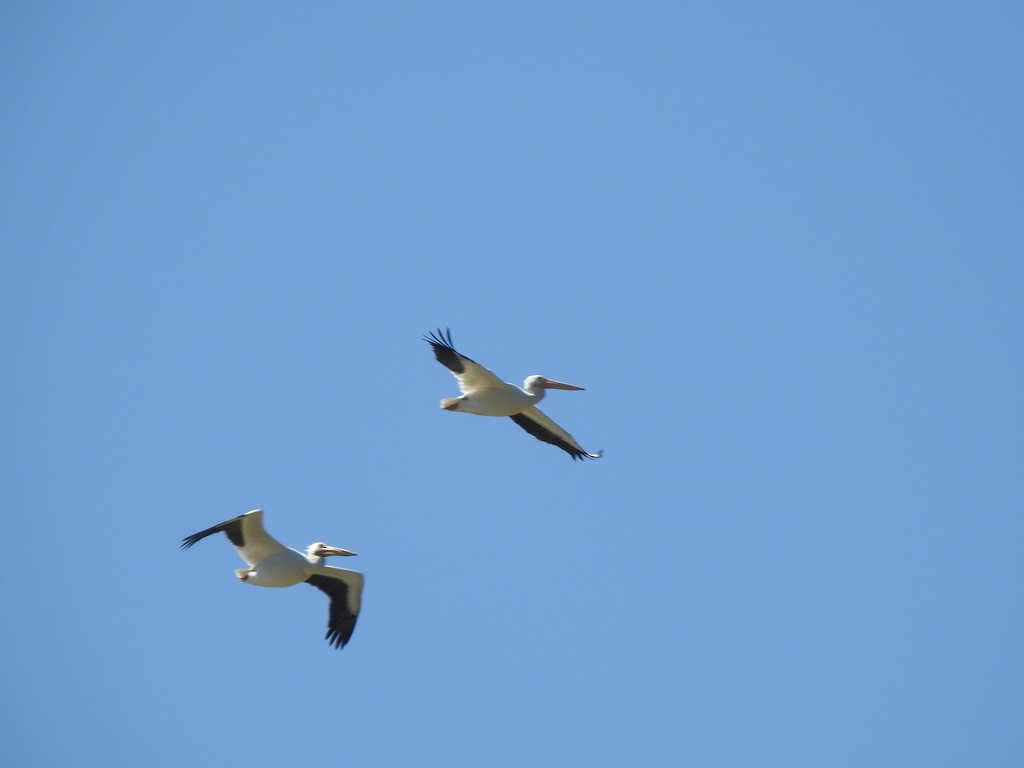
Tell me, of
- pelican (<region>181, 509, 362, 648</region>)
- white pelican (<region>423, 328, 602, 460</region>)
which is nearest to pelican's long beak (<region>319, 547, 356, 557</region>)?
pelican (<region>181, 509, 362, 648</region>)

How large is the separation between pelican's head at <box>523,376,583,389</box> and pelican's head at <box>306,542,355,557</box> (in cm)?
237

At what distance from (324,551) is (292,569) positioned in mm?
568

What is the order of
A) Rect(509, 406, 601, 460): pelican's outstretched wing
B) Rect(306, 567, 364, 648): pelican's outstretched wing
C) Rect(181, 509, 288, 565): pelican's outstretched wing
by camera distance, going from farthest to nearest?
Rect(509, 406, 601, 460): pelican's outstretched wing → Rect(306, 567, 364, 648): pelican's outstretched wing → Rect(181, 509, 288, 565): pelican's outstretched wing

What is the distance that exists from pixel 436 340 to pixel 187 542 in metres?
2.91

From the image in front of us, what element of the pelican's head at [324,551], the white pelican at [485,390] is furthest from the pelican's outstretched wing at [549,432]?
the pelican's head at [324,551]

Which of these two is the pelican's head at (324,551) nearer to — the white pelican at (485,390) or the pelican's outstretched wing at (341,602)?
the pelican's outstretched wing at (341,602)

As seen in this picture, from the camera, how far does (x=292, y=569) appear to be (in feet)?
44.5

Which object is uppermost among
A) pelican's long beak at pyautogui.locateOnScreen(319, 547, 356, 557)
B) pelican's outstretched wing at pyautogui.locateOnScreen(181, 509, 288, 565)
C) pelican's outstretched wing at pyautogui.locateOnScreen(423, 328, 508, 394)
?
pelican's outstretched wing at pyautogui.locateOnScreen(423, 328, 508, 394)

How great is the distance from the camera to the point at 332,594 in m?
14.1

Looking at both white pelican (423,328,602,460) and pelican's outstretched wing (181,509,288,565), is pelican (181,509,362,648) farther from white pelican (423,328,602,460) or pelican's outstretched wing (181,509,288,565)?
white pelican (423,328,602,460)

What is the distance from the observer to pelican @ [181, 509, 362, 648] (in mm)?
13281

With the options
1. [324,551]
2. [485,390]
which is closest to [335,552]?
[324,551]

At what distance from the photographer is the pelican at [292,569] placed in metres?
13.3

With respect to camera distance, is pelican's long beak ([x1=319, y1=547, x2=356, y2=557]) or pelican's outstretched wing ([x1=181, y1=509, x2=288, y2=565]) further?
pelican's long beak ([x1=319, y1=547, x2=356, y2=557])
